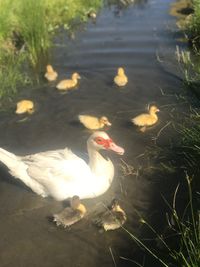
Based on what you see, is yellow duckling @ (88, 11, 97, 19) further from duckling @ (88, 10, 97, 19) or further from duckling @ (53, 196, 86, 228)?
duckling @ (53, 196, 86, 228)

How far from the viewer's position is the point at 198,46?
13.8 m

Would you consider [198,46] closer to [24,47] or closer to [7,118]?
[24,47]

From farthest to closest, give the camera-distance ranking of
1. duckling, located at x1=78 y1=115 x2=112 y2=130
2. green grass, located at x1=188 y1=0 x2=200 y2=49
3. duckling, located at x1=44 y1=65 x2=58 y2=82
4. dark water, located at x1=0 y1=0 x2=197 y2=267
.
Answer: green grass, located at x1=188 y1=0 x2=200 y2=49
duckling, located at x1=44 y1=65 x2=58 y2=82
duckling, located at x1=78 y1=115 x2=112 y2=130
dark water, located at x1=0 y1=0 x2=197 y2=267

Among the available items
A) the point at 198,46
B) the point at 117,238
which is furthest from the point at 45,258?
the point at 198,46

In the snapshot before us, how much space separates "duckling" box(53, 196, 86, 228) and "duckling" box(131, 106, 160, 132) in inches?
113

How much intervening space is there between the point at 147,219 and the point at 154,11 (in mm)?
10842

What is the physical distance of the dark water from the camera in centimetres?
727

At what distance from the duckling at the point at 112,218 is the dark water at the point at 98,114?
13 cm

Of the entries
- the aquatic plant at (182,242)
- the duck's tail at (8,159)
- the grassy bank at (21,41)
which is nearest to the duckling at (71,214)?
the aquatic plant at (182,242)

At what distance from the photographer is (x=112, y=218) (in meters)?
7.31

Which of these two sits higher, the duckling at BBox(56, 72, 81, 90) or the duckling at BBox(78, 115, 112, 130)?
the duckling at BBox(56, 72, 81, 90)

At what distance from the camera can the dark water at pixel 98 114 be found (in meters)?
7.27

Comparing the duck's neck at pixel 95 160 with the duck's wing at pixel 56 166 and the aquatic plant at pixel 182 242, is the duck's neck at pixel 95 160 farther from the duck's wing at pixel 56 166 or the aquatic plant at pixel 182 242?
the aquatic plant at pixel 182 242

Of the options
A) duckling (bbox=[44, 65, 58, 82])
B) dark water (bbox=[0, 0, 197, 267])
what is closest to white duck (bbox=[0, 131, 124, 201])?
dark water (bbox=[0, 0, 197, 267])
